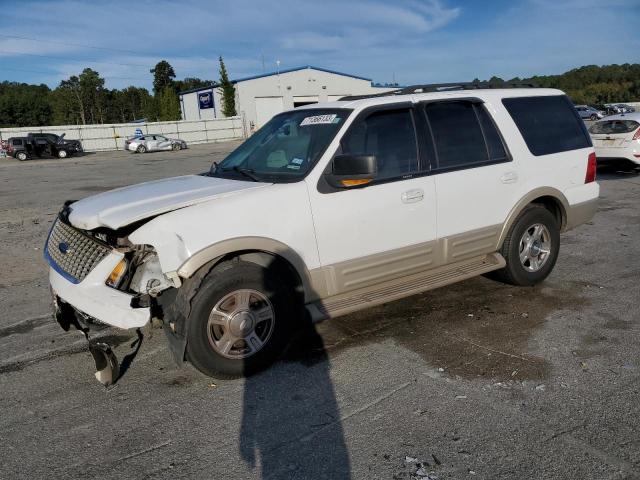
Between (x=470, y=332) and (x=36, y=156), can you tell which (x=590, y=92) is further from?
(x=470, y=332)

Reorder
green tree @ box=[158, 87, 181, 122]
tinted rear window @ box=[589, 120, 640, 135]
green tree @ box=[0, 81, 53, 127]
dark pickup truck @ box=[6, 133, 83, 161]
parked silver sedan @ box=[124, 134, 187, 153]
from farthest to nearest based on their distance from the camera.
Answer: green tree @ box=[0, 81, 53, 127]
green tree @ box=[158, 87, 181, 122]
parked silver sedan @ box=[124, 134, 187, 153]
dark pickup truck @ box=[6, 133, 83, 161]
tinted rear window @ box=[589, 120, 640, 135]

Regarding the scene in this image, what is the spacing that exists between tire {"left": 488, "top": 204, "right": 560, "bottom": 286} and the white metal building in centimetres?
4748

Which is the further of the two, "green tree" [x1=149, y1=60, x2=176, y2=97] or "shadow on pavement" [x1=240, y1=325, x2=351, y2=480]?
"green tree" [x1=149, y1=60, x2=176, y2=97]

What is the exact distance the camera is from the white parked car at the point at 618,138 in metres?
12.9

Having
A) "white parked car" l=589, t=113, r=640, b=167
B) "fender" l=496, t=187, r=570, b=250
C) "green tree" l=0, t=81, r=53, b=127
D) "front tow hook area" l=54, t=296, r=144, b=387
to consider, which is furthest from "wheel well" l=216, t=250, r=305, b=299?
"green tree" l=0, t=81, r=53, b=127

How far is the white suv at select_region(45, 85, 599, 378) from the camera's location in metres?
3.60

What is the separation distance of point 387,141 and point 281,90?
50636mm

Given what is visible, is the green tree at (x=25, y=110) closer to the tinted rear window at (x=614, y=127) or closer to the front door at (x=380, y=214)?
the tinted rear window at (x=614, y=127)

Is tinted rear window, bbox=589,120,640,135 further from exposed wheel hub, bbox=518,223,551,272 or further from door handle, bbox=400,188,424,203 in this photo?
door handle, bbox=400,188,424,203

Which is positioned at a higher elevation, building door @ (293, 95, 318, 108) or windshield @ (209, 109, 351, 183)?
building door @ (293, 95, 318, 108)

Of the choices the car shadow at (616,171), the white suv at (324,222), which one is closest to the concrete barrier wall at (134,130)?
the car shadow at (616,171)

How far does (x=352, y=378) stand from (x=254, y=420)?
81cm

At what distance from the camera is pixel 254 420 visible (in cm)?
328

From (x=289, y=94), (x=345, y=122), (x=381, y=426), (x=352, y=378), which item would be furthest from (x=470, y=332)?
(x=289, y=94)
